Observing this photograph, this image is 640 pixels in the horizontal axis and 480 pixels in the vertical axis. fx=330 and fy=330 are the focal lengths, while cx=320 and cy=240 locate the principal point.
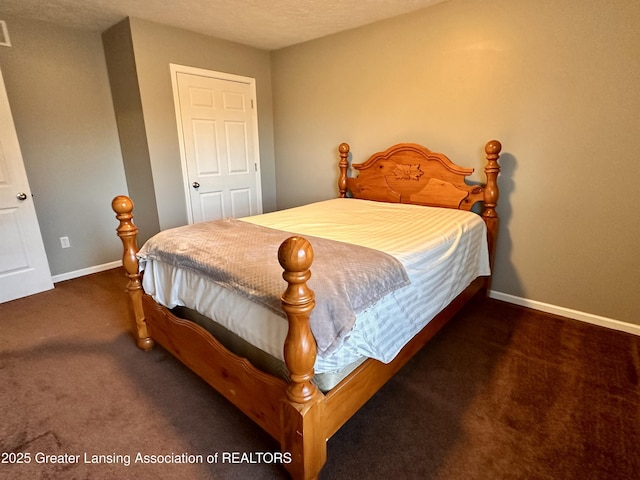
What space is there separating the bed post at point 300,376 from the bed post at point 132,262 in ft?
4.09

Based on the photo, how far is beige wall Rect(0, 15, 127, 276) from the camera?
2.85 metres

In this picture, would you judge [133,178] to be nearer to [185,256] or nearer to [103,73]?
[103,73]

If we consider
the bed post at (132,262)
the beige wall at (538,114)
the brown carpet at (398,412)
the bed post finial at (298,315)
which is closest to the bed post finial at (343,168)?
the beige wall at (538,114)

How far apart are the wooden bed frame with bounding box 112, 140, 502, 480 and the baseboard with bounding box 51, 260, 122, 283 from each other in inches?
71.4

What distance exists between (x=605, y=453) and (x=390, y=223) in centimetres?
148

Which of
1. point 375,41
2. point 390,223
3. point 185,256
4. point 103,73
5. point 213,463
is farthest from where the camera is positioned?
point 103,73

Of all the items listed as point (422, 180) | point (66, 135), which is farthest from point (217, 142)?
point (422, 180)

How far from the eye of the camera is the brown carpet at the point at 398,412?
133 centimetres

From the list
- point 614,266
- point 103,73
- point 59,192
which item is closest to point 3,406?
point 59,192

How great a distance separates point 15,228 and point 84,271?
763mm

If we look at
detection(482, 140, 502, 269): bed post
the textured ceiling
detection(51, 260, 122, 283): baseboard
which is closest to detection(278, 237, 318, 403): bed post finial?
detection(482, 140, 502, 269): bed post

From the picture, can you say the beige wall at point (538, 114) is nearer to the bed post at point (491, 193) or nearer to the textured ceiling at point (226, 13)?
the bed post at point (491, 193)

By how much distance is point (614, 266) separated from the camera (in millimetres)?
2225

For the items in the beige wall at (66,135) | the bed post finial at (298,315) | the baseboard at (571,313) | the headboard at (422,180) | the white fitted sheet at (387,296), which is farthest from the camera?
the beige wall at (66,135)
